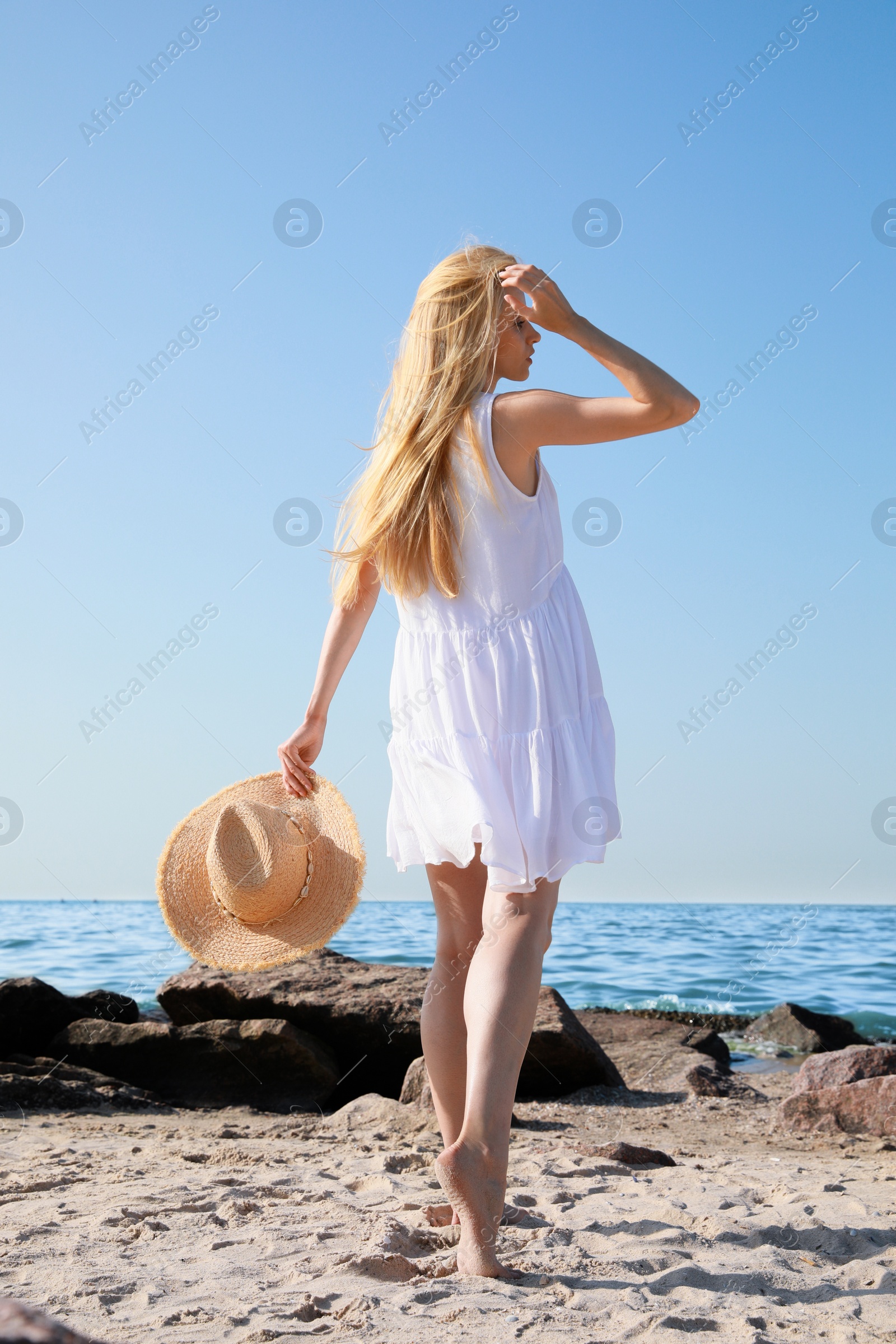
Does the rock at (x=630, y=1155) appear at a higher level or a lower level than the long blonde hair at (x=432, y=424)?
lower

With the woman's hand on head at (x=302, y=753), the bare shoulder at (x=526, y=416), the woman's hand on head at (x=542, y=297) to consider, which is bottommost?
the woman's hand on head at (x=302, y=753)

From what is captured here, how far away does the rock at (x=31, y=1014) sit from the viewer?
506 centimetres

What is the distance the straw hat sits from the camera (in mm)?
3229

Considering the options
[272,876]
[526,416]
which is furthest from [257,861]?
[526,416]

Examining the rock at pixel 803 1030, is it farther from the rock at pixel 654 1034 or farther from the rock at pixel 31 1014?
the rock at pixel 31 1014

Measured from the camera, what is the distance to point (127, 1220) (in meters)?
2.42

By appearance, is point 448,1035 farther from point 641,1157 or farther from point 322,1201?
point 641,1157

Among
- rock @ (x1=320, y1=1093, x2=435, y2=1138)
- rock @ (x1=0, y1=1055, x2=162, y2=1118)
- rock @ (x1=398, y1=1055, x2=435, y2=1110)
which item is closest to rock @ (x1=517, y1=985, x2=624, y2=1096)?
rock @ (x1=398, y1=1055, x2=435, y2=1110)

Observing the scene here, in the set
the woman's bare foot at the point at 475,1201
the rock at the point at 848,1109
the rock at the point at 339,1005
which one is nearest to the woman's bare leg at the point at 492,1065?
the woman's bare foot at the point at 475,1201

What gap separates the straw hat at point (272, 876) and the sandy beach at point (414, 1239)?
670 millimetres

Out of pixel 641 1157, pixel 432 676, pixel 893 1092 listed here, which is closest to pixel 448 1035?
pixel 432 676

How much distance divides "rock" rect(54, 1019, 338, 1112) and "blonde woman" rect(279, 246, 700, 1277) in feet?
7.87

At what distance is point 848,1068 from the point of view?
4.38 m

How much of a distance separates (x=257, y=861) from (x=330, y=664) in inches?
33.4
